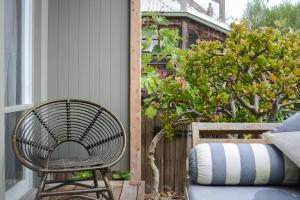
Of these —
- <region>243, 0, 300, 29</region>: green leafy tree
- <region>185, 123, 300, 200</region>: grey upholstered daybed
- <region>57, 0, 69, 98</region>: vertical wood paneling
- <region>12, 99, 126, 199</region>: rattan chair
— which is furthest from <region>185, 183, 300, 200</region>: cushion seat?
<region>243, 0, 300, 29</region>: green leafy tree

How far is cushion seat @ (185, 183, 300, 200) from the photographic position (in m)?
1.68

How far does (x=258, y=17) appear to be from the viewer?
432cm

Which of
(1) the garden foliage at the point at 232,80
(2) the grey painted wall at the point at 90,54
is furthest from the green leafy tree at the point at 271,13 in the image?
(2) the grey painted wall at the point at 90,54

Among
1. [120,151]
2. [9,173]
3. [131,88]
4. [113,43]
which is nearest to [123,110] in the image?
[131,88]

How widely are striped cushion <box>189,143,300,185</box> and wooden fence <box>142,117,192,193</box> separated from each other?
5.60 ft

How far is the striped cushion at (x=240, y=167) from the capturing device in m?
1.83

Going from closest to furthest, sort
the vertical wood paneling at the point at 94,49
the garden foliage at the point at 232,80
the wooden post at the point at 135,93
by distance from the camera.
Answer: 1. the garden foliage at the point at 232,80
2. the wooden post at the point at 135,93
3. the vertical wood paneling at the point at 94,49

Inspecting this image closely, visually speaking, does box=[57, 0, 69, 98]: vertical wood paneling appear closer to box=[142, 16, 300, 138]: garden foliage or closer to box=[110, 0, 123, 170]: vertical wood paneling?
box=[110, 0, 123, 170]: vertical wood paneling

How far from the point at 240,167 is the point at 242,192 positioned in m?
0.13

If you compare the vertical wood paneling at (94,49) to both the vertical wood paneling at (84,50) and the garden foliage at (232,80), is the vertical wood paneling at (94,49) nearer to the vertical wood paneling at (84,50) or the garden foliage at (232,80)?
the vertical wood paneling at (84,50)

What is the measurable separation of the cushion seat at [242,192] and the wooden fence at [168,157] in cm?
172

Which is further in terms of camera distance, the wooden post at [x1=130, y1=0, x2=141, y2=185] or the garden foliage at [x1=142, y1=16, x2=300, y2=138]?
the wooden post at [x1=130, y1=0, x2=141, y2=185]

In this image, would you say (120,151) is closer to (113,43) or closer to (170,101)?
(170,101)

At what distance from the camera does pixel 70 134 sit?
2.93 meters
